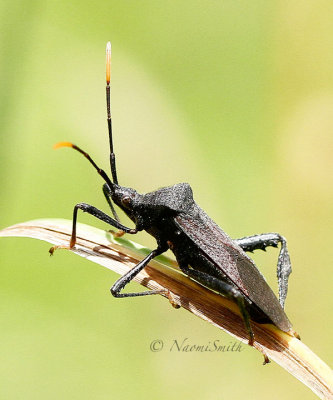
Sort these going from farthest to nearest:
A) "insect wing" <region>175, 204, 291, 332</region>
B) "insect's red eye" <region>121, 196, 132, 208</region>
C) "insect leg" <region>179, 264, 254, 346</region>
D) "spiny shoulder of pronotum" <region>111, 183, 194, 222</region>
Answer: "insect's red eye" <region>121, 196, 132, 208</region> < "spiny shoulder of pronotum" <region>111, 183, 194, 222</region> < "insect wing" <region>175, 204, 291, 332</region> < "insect leg" <region>179, 264, 254, 346</region>

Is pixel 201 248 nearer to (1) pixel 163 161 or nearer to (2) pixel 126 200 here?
(2) pixel 126 200

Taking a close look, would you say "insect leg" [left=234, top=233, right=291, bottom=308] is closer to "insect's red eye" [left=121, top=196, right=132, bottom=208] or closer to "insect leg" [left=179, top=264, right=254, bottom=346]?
"insect leg" [left=179, top=264, right=254, bottom=346]

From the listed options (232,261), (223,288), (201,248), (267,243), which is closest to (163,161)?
(267,243)

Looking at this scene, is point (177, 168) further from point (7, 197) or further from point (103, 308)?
point (7, 197)

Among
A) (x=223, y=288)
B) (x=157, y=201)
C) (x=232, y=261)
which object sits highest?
(x=157, y=201)

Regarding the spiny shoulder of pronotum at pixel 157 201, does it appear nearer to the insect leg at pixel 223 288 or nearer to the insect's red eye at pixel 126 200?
the insect's red eye at pixel 126 200

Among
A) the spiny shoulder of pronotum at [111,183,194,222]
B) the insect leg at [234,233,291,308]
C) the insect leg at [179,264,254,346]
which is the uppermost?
the spiny shoulder of pronotum at [111,183,194,222]

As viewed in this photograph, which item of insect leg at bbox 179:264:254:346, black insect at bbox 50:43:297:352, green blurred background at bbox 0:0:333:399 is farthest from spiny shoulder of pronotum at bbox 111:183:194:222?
green blurred background at bbox 0:0:333:399

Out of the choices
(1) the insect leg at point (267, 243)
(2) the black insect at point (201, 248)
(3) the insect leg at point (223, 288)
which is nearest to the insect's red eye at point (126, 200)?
(2) the black insect at point (201, 248)
